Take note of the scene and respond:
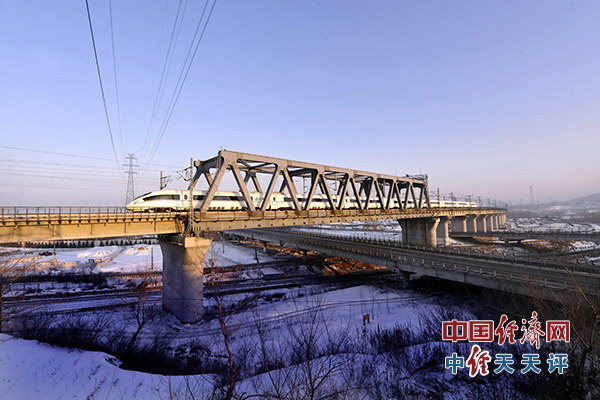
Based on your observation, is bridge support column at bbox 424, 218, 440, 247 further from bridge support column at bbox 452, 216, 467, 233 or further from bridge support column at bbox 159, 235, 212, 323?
bridge support column at bbox 159, 235, 212, 323

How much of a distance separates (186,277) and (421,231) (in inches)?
1821

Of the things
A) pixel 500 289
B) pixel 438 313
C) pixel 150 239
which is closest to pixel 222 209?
pixel 438 313

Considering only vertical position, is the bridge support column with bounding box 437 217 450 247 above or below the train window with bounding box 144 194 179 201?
below

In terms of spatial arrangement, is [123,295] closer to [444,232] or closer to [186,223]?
[186,223]

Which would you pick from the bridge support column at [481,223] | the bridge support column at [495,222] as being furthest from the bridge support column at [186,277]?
the bridge support column at [495,222]

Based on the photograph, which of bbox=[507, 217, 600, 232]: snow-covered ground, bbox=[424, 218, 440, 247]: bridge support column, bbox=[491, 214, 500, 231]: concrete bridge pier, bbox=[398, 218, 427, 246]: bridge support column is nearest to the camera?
bbox=[424, 218, 440, 247]: bridge support column

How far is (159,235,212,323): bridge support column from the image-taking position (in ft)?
68.7

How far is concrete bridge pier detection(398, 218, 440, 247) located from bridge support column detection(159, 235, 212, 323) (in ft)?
141

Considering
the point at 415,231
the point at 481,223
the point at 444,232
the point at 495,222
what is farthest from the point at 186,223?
the point at 495,222

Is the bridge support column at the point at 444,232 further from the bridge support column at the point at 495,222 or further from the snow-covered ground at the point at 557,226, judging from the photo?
the snow-covered ground at the point at 557,226

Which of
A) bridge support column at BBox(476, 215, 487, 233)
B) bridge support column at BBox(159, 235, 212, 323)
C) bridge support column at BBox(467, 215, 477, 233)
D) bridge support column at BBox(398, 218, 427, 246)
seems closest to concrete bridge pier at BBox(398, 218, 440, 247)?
bridge support column at BBox(398, 218, 427, 246)

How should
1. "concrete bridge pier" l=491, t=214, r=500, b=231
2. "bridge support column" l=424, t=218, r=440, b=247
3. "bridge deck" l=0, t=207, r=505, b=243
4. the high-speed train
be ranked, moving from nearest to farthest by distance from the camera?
"bridge deck" l=0, t=207, r=505, b=243
the high-speed train
"bridge support column" l=424, t=218, r=440, b=247
"concrete bridge pier" l=491, t=214, r=500, b=231

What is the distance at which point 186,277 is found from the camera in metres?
21.2

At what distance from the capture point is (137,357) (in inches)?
579
